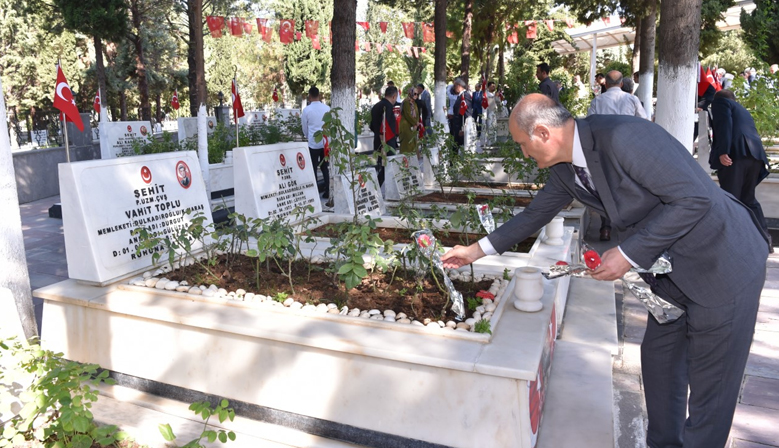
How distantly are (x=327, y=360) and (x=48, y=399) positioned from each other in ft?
4.05

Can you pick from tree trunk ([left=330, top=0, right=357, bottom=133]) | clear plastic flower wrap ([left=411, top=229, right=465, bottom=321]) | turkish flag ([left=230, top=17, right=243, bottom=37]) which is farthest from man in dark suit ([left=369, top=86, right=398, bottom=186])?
turkish flag ([left=230, top=17, right=243, bottom=37])

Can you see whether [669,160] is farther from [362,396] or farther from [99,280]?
[99,280]

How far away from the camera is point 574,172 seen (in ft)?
8.07

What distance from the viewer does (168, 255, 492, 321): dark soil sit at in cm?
352

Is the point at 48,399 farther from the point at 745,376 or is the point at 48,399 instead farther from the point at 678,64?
the point at 678,64

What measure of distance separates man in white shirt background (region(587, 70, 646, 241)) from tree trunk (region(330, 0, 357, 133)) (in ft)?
10.0

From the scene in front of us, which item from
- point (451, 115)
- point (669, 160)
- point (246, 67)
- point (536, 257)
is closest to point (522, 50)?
point (246, 67)

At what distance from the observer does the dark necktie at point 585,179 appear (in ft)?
7.77

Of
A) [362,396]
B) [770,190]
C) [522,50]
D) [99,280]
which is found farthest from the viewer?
[522,50]

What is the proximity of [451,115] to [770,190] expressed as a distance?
8041 millimetres

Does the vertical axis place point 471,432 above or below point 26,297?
below

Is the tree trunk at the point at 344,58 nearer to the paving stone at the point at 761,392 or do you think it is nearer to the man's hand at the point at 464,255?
the man's hand at the point at 464,255

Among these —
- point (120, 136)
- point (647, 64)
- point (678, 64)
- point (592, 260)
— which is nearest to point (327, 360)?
point (592, 260)

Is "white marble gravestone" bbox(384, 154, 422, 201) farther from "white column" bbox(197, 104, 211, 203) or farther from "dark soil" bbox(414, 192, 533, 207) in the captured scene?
"white column" bbox(197, 104, 211, 203)
